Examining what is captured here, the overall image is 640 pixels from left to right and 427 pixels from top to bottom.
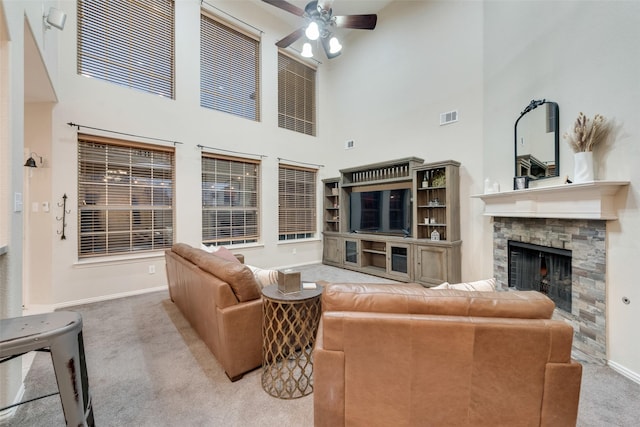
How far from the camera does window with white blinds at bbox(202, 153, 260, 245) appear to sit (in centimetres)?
469

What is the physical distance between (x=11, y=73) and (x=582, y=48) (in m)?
4.44

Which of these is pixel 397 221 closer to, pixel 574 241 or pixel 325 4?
pixel 574 241

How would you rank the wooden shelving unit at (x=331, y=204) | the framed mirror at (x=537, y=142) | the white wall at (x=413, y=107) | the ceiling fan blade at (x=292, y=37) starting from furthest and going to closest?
1. the wooden shelving unit at (x=331, y=204)
2. the ceiling fan blade at (x=292, y=37)
3. the framed mirror at (x=537, y=142)
4. the white wall at (x=413, y=107)

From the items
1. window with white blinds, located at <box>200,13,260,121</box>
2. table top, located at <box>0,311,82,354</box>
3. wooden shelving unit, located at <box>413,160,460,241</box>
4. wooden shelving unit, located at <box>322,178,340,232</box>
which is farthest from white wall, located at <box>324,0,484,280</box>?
table top, located at <box>0,311,82,354</box>

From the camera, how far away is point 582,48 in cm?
247

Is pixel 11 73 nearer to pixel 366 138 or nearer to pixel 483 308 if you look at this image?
pixel 483 308

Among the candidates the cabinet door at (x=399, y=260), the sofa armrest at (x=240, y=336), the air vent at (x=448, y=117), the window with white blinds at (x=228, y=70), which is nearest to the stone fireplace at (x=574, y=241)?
the cabinet door at (x=399, y=260)

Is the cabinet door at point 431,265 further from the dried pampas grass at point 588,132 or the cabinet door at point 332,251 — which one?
the dried pampas grass at point 588,132

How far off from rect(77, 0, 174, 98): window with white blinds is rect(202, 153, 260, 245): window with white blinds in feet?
4.60

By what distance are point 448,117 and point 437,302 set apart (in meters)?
3.97

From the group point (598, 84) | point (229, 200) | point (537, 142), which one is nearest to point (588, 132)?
point (598, 84)

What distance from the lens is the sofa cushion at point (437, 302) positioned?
3.99 feet

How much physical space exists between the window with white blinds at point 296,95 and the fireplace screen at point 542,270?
4.66 m

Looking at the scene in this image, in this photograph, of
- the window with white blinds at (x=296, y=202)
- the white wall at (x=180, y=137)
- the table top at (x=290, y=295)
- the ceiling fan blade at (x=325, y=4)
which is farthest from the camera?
the window with white blinds at (x=296, y=202)
